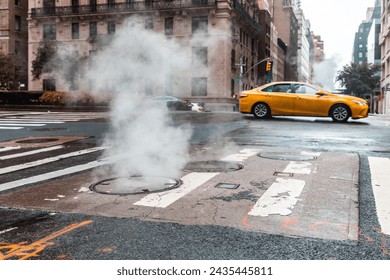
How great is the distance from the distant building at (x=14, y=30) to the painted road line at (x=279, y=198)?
1870 inches

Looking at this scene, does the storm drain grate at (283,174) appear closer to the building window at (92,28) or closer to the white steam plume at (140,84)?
the white steam plume at (140,84)

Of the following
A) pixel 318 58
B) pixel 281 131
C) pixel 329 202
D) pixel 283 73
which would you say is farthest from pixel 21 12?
pixel 318 58

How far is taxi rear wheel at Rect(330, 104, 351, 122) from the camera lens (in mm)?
15633

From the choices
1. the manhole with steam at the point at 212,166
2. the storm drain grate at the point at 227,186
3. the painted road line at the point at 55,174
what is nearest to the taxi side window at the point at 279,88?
the manhole with steam at the point at 212,166

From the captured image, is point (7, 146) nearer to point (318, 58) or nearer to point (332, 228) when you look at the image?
point (332, 228)

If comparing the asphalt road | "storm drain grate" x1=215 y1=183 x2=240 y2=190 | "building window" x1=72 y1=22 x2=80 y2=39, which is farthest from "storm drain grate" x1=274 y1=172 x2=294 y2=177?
"building window" x1=72 y1=22 x2=80 y2=39

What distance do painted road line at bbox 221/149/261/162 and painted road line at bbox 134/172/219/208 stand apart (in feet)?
4.82

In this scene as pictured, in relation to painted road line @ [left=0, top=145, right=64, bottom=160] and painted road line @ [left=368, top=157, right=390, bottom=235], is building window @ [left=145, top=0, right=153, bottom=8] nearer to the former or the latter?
painted road line @ [left=0, top=145, right=64, bottom=160]

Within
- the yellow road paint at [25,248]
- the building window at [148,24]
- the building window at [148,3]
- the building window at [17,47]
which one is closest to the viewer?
the yellow road paint at [25,248]

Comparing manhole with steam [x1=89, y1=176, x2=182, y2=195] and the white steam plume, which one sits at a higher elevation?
the white steam plume

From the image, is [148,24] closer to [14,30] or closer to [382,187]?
[382,187]

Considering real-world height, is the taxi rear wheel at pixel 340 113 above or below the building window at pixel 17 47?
below

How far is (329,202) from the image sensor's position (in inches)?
183

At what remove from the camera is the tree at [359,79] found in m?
76.1
